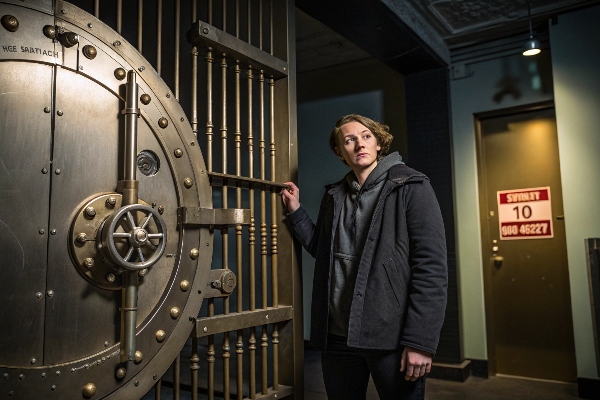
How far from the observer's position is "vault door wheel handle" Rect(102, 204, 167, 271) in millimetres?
1181

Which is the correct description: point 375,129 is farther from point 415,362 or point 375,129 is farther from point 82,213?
point 82,213

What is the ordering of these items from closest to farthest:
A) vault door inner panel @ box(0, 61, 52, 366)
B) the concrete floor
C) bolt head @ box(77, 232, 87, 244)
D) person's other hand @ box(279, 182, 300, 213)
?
vault door inner panel @ box(0, 61, 52, 366) < bolt head @ box(77, 232, 87, 244) < person's other hand @ box(279, 182, 300, 213) < the concrete floor

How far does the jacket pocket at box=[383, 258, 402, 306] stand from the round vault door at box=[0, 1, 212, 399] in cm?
66

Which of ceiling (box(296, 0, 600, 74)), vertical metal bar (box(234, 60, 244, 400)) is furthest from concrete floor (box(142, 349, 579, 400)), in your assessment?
ceiling (box(296, 0, 600, 74))

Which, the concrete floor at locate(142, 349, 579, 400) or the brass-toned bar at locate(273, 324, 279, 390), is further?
the concrete floor at locate(142, 349, 579, 400)

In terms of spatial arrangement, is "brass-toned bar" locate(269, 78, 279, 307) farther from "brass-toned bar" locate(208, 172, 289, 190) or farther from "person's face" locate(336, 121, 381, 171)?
"person's face" locate(336, 121, 381, 171)

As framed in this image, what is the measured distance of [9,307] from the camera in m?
1.09

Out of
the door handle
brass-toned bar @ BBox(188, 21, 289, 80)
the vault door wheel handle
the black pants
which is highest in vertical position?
brass-toned bar @ BBox(188, 21, 289, 80)

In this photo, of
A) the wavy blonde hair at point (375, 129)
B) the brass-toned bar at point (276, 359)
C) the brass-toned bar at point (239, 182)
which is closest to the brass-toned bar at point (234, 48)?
the wavy blonde hair at point (375, 129)

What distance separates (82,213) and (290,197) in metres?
0.85

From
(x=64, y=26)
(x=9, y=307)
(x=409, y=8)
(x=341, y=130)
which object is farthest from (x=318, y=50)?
(x=9, y=307)

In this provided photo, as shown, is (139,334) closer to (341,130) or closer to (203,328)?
(203,328)

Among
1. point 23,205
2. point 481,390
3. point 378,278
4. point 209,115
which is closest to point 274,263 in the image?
point 378,278

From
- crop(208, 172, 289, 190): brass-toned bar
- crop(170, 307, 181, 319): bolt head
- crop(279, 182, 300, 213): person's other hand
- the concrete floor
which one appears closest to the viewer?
crop(170, 307, 181, 319): bolt head
